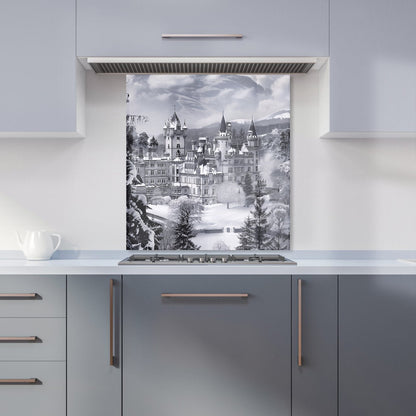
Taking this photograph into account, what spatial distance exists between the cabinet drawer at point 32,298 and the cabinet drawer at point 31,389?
0.25 m

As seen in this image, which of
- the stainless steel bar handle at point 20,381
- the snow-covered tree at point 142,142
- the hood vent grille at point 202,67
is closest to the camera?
the stainless steel bar handle at point 20,381

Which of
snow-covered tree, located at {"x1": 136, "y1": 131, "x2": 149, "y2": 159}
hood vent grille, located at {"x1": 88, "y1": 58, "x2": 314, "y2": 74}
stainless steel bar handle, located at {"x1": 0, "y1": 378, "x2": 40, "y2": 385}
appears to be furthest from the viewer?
snow-covered tree, located at {"x1": 136, "y1": 131, "x2": 149, "y2": 159}

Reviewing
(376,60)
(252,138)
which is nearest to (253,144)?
(252,138)

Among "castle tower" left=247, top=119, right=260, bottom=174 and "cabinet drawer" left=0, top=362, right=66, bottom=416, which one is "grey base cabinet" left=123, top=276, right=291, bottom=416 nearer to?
"cabinet drawer" left=0, top=362, right=66, bottom=416

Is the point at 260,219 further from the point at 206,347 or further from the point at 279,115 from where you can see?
the point at 206,347

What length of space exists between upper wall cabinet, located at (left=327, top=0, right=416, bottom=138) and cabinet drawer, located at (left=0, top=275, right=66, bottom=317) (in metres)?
1.73

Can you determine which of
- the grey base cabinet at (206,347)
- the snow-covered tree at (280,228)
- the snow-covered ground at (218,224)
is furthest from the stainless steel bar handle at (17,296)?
the snow-covered tree at (280,228)

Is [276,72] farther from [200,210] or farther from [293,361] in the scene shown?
[293,361]

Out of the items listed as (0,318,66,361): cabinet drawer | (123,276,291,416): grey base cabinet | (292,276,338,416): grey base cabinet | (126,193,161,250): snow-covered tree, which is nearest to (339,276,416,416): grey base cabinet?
(292,276,338,416): grey base cabinet

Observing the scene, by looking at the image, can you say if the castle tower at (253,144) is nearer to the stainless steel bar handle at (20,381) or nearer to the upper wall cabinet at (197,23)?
the upper wall cabinet at (197,23)

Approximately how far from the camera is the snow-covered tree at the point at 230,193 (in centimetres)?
273

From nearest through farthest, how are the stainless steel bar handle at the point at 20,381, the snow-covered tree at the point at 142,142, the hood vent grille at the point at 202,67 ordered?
1. the stainless steel bar handle at the point at 20,381
2. the hood vent grille at the point at 202,67
3. the snow-covered tree at the point at 142,142

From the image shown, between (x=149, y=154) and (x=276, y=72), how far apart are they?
2.90 ft

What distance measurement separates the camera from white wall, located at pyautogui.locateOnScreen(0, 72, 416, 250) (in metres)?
2.71
